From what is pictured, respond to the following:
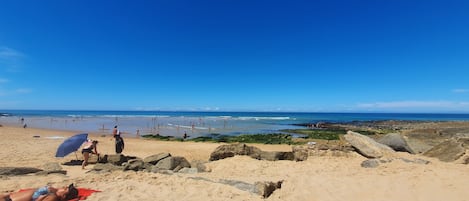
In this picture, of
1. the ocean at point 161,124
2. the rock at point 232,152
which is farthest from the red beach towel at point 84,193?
the ocean at point 161,124

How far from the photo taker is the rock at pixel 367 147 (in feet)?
44.9

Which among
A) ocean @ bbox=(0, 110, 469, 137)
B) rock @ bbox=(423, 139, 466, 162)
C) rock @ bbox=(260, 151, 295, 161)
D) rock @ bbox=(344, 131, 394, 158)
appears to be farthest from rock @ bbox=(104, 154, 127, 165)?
ocean @ bbox=(0, 110, 469, 137)

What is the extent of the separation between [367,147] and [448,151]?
3.10m

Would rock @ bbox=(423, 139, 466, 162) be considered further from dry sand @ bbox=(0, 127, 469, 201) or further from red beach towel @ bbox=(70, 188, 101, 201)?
red beach towel @ bbox=(70, 188, 101, 201)

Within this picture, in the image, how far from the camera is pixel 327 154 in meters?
13.8

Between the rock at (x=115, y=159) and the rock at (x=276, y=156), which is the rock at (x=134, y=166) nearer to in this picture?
Result: the rock at (x=115, y=159)

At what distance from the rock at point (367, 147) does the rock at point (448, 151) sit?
68.0 inches

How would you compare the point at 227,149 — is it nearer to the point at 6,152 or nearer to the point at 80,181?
the point at 80,181

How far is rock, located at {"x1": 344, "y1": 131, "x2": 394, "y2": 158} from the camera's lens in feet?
44.9

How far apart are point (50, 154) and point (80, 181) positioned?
8151 millimetres

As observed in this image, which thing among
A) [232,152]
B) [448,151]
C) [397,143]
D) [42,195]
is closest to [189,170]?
[232,152]

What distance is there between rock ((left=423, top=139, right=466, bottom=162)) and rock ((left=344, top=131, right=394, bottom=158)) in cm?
173

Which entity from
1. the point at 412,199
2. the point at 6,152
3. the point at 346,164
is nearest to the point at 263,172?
the point at 346,164

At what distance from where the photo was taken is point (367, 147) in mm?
14172
